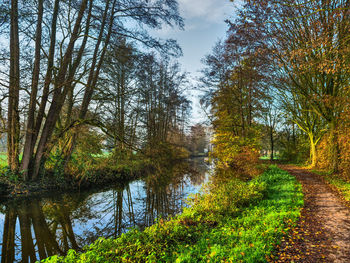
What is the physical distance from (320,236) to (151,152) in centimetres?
682

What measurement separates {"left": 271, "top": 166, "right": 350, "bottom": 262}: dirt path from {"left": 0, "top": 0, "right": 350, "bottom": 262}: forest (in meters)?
0.03

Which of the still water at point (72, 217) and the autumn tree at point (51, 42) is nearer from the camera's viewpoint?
the still water at point (72, 217)

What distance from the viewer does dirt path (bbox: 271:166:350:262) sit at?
3.58 meters

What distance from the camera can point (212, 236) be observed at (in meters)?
4.51

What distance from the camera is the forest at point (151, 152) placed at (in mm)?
4297

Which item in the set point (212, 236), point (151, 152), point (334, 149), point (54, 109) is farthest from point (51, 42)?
point (334, 149)

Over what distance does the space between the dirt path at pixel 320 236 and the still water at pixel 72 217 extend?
12.7 feet

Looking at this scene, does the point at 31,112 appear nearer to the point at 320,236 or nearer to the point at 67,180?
the point at 67,180

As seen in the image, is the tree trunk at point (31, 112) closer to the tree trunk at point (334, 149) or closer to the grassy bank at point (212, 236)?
the grassy bank at point (212, 236)

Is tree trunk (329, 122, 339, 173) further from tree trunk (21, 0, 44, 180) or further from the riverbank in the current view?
tree trunk (21, 0, 44, 180)

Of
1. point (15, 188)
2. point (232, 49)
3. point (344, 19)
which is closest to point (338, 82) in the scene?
point (344, 19)

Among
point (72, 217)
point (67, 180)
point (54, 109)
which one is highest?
point (54, 109)

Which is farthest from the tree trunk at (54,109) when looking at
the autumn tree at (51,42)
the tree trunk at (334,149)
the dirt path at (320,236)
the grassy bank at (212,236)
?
the tree trunk at (334,149)

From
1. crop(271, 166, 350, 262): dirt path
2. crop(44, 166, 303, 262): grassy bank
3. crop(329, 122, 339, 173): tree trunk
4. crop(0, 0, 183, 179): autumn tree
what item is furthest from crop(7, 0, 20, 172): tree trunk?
crop(329, 122, 339, 173): tree trunk
